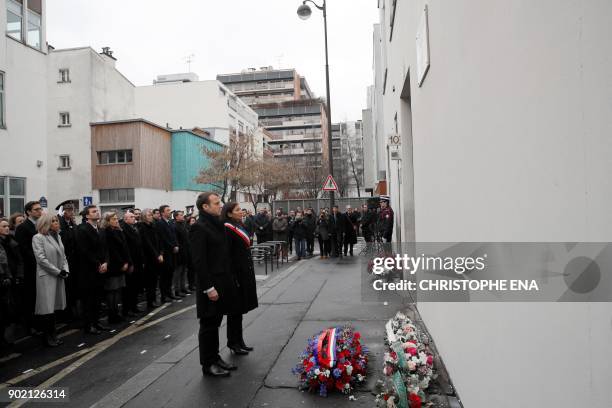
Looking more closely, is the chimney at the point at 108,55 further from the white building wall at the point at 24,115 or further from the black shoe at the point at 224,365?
the black shoe at the point at 224,365

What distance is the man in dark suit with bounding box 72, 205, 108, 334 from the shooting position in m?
6.96

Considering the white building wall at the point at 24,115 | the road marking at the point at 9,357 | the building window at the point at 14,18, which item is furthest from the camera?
the building window at the point at 14,18

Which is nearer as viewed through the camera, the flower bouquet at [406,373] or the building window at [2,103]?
the flower bouquet at [406,373]

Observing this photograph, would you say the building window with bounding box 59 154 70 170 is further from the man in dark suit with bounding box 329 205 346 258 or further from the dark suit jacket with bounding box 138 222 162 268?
the dark suit jacket with bounding box 138 222 162 268

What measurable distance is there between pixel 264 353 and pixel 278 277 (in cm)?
625

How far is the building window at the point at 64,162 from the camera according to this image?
33197 mm

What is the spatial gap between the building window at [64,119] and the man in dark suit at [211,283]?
33.2 meters

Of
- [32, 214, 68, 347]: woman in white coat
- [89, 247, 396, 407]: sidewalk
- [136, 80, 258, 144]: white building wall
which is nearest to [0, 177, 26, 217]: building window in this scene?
[32, 214, 68, 347]: woman in white coat

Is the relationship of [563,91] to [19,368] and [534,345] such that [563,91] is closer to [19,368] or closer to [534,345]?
[534,345]

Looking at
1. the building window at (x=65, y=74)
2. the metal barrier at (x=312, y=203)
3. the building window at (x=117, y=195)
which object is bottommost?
the metal barrier at (x=312, y=203)

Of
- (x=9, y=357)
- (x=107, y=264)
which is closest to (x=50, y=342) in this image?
(x=9, y=357)

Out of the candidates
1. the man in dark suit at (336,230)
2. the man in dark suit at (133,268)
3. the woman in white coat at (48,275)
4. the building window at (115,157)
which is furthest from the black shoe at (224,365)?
the building window at (115,157)

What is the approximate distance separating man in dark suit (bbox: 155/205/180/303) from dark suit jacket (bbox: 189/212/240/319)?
4582mm

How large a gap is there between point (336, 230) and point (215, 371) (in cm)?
1166
